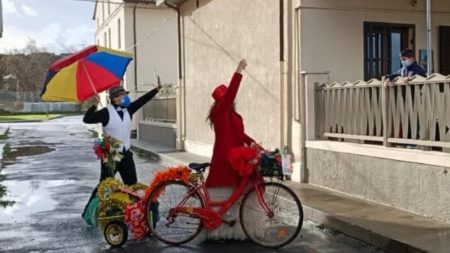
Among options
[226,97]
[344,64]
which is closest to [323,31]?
[344,64]

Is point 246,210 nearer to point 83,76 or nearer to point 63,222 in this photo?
point 83,76

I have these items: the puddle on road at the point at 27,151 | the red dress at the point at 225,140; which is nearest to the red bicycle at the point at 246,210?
the red dress at the point at 225,140

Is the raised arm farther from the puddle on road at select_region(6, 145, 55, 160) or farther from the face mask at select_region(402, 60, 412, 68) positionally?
the puddle on road at select_region(6, 145, 55, 160)

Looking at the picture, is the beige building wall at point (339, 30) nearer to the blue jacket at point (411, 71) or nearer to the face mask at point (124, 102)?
the blue jacket at point (411, 71)

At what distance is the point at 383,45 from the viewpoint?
37.8 feet

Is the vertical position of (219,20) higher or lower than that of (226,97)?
higher

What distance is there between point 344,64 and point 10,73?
233 feet

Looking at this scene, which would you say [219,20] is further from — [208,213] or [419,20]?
[208,213]

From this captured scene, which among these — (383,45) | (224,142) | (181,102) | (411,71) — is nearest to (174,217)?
(224,142)

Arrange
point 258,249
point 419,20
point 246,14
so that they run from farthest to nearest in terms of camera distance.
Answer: point 246,14, point 419,20, point 258,249

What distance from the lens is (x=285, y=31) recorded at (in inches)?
433

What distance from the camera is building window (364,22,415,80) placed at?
11273 millimetres

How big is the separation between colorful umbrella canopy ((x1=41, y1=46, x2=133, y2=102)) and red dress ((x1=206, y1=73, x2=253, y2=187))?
144 cm

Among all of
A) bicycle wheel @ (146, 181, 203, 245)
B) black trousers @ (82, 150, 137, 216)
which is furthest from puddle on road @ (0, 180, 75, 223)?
bicycle wheel @ (146, 181, 203, 245)
